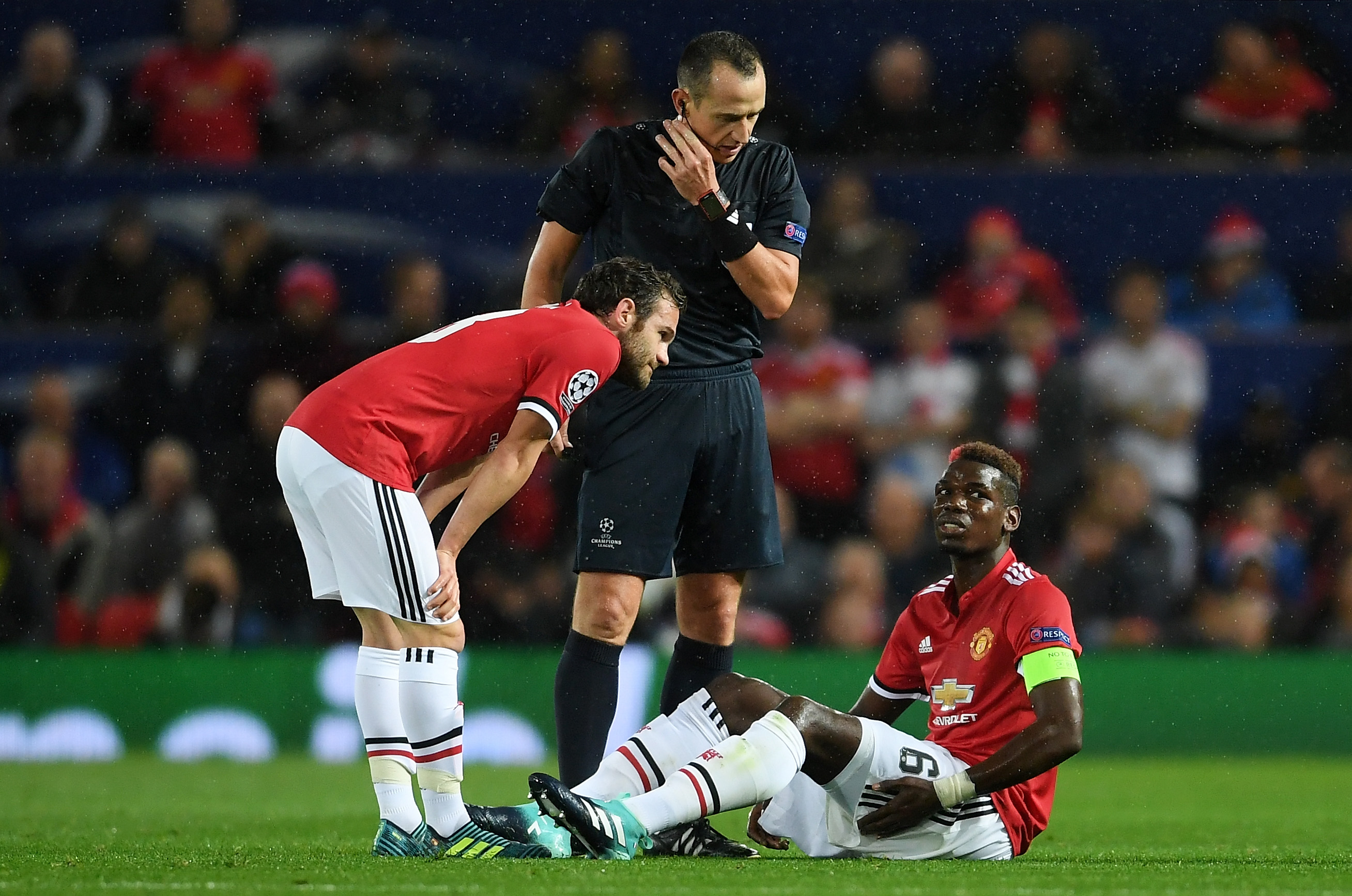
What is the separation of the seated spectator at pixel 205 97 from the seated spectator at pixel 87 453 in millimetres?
2401

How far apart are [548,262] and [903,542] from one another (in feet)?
17.8

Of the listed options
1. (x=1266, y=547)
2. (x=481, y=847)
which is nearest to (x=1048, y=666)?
(x=481, y=847)

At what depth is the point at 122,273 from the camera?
1220 centimetres

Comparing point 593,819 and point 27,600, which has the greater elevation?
point 27,600

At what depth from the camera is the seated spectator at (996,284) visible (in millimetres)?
12000

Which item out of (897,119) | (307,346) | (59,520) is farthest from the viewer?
(897,119)

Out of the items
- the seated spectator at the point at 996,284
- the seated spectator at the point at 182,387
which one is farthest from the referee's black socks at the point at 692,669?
the seated spectator at the point at 996,284

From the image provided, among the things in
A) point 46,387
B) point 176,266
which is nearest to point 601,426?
point 46,387

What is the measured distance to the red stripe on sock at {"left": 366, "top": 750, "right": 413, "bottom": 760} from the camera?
500 cm

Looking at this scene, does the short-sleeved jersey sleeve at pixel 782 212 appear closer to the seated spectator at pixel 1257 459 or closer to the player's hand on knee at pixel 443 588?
the player's hand on knee at pixel 443 588

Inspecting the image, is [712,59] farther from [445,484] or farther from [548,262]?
[445,484]

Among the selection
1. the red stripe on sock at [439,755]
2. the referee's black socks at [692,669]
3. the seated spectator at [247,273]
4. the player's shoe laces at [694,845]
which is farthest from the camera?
the seated spectator at [247,273]

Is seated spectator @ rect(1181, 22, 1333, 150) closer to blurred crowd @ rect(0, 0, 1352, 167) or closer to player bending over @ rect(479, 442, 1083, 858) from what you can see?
blurred crowd @ rect(0, 0, 1352, 167)

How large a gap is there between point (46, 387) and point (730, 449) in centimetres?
693
